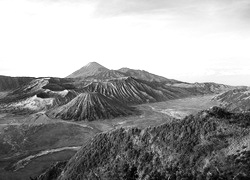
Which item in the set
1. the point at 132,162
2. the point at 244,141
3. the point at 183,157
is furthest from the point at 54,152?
the point at 244,141

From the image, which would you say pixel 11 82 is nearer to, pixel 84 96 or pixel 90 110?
pixel 84 96

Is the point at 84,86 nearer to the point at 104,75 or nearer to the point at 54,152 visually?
the point at 104,75

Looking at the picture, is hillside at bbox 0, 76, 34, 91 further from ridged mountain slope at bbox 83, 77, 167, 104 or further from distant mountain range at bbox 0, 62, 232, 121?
ridged mountain slope at bbox 83, 77, 167, 104

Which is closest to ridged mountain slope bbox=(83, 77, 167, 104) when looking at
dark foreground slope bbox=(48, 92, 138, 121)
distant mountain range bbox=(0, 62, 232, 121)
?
distant mountain range bbox=(0, 62, 232, 121)

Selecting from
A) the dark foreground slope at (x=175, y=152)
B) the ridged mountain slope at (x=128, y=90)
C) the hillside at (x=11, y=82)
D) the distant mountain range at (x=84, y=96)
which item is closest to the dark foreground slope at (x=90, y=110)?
the distant mountain range at (x=84, y=96)

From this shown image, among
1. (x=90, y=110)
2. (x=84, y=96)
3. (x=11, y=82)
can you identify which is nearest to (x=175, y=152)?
(x=90, y=110)

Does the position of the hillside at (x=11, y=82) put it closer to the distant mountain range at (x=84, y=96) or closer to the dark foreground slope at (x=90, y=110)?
the distant mountain range at (x=84, y=96)
